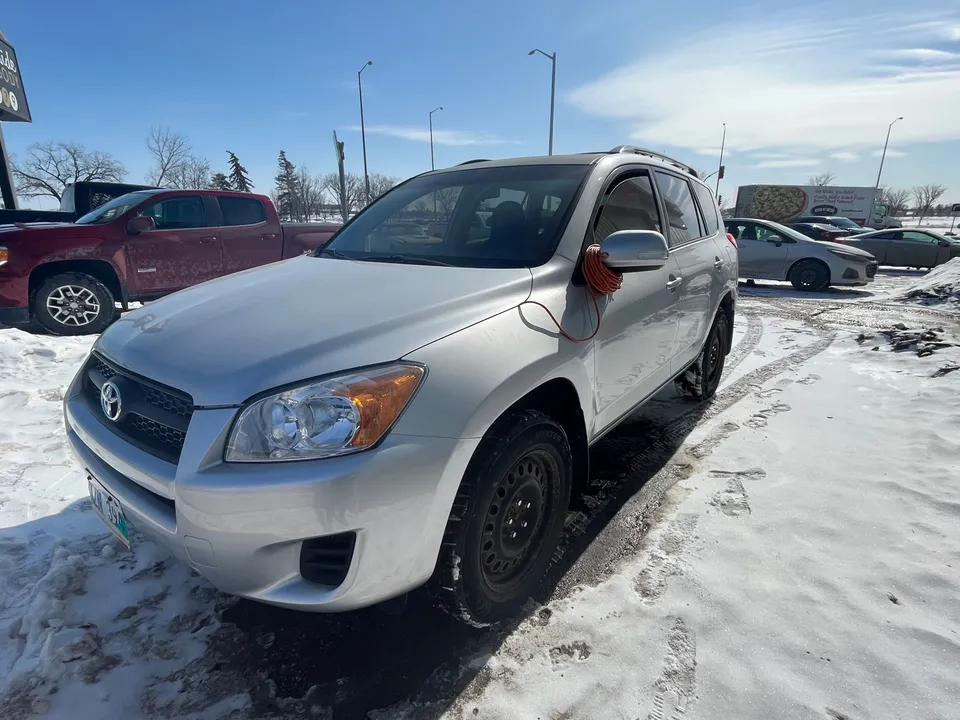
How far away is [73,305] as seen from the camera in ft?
20.8

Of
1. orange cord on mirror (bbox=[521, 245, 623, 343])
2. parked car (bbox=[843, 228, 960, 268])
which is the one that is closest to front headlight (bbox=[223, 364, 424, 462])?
orange cord on mirror (bbox=[521, 245, 623, 343])

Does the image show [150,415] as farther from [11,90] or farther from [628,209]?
[11,90]

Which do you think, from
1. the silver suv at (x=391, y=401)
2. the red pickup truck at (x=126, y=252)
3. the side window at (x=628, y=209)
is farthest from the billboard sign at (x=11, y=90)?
the side window at (x=628, y=209)

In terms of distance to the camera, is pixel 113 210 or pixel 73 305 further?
pixel 113 210

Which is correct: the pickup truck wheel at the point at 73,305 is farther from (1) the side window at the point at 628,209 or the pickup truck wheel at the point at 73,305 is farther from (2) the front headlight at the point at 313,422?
(1) the side window at the point at 628,209

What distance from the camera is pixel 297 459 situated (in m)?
1.46

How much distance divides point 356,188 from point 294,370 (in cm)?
6767

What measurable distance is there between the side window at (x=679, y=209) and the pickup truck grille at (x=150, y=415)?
2869mm

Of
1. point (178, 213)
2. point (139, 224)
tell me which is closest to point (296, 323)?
point (139, 224)

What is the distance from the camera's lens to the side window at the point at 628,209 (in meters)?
2.62

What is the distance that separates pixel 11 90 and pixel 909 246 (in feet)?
82.5

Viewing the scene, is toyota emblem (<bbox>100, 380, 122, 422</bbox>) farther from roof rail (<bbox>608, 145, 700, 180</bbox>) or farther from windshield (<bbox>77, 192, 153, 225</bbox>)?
windshield (<bbox>77, 192, 153, 225</bbox>)

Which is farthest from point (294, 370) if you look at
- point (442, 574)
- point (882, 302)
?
point (882, 302)

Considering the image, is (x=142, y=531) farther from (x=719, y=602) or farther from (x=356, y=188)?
(x=356, y=188)
